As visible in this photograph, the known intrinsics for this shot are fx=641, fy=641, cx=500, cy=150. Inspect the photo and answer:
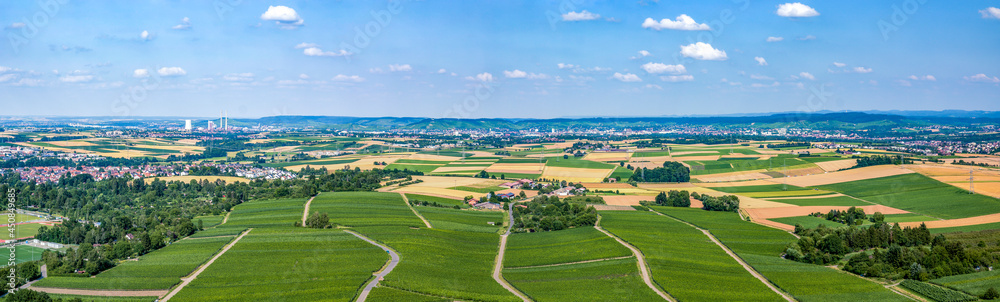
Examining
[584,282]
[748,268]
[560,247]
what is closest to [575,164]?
[560,247]

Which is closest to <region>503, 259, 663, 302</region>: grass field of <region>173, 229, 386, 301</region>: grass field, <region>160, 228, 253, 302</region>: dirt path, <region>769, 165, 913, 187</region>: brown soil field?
<region>173, 229, 386, 301</region>: grass field

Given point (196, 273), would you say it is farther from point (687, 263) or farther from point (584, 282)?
point (687, 263)

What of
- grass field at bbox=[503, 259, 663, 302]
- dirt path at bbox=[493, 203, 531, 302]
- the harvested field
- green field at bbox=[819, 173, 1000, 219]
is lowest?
dirt path at bbox=[493, 203, 531, 302]

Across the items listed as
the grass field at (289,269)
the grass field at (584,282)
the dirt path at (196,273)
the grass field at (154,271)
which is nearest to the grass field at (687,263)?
the grass field at (584,282)

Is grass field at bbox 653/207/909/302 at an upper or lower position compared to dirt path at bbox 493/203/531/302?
upper

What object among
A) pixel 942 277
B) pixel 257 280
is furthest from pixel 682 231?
pixel 257 280

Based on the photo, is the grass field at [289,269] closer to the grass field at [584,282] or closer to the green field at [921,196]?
the grass field at [584,282]

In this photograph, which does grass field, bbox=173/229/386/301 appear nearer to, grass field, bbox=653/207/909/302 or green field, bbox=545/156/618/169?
grass field, bbox=653/207/909/302

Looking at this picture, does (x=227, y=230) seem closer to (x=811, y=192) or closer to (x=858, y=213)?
(x=858, y=213)
